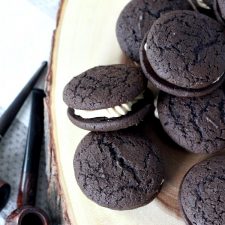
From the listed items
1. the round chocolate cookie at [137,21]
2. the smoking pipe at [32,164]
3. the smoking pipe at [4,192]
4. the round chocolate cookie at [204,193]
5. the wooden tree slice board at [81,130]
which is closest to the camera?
the round chocolate cookie at [204,193]

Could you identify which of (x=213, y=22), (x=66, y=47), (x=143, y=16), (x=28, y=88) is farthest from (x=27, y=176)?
(x=213, y=22)

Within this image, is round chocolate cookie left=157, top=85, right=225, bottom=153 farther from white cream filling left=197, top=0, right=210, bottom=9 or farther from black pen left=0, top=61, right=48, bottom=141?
black pen left=0, top=61, right=48, bottom=141

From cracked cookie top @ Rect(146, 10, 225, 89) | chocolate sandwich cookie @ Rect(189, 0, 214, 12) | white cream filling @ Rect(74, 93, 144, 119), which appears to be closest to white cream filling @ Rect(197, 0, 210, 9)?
chocolate sandwich cookie @ Rect(189, 0, 214, 12)

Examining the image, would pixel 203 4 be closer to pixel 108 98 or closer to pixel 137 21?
pixel 137 21

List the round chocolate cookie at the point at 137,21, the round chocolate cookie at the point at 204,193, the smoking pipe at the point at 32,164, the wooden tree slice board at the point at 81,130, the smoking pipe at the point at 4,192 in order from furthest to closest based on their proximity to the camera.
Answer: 1. the smoking pipe at the point at 4,192
2. the smoking pipe at the point at 32,164
3. the round chocolate cookie at the point at 137,21
4. the wooden tree slice board at the point at 81,130
5. the round chocolate cookie at the point at 204,193

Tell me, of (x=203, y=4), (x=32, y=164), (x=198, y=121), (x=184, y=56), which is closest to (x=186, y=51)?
(x=184, y=56)

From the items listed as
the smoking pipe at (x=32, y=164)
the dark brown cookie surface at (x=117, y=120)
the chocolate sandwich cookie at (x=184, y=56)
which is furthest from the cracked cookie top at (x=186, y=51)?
the smoking pipe at (x=32, y=164)

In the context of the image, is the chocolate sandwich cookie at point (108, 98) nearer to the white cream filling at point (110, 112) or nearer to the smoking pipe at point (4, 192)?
the white cream filling at point (110, 112)

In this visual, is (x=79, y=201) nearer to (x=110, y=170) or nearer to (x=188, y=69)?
(x=110, y=170)
